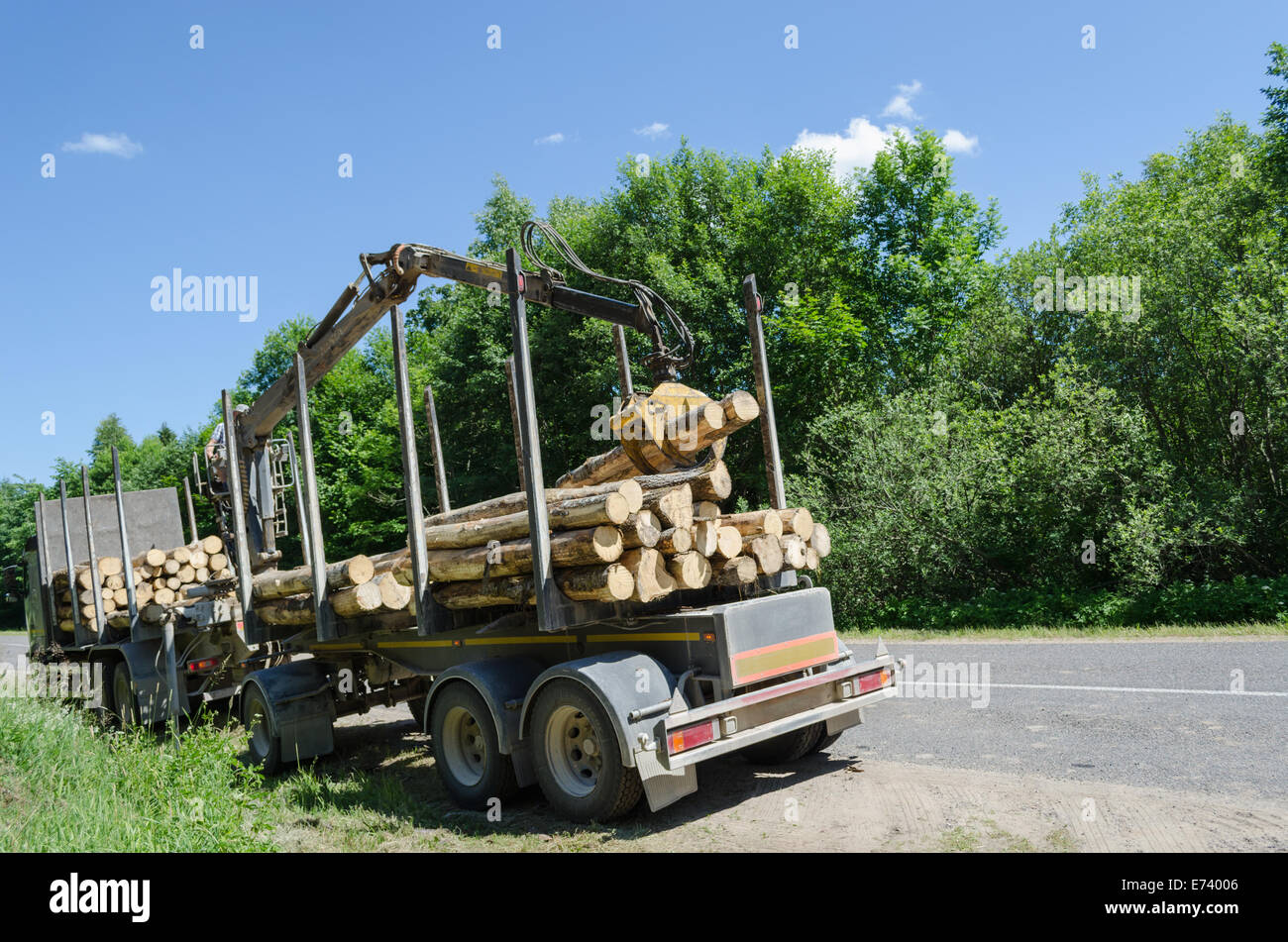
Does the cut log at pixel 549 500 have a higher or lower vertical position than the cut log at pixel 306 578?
higher

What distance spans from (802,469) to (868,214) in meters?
8.88

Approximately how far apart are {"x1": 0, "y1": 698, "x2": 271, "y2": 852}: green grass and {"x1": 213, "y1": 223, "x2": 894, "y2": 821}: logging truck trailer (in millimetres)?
1382

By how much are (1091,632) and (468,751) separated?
10.5m

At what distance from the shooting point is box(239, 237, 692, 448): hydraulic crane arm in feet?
26.5

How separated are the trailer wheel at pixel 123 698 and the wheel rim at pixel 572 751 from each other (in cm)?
749

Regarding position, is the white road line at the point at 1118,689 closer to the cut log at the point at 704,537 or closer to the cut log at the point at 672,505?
the cut log at the point at 704,537

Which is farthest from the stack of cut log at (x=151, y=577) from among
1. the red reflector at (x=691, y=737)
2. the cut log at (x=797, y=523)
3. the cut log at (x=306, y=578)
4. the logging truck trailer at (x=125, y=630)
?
the red reflector at (x=691, y=737)

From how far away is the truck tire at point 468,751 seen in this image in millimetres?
6438

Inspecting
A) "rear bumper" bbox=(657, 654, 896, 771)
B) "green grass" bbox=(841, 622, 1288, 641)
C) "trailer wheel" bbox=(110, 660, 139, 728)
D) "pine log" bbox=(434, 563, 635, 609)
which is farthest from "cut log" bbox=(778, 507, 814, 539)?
"trailer wheel" bbox=(110, 660, 139, 728)

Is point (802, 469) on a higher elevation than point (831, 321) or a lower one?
lower

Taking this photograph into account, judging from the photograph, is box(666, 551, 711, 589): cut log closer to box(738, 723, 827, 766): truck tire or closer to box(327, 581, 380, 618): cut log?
box(738, 723, 827, 766): truck tire
